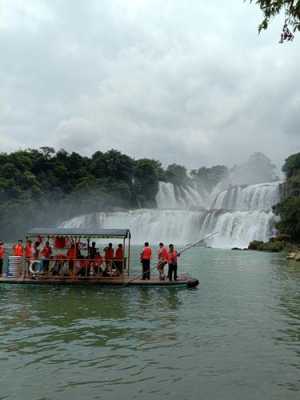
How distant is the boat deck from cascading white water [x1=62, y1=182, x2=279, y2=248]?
108 feet

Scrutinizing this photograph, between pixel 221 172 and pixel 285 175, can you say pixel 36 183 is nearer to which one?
pixel 285 175

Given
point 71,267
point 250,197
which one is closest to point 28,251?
point 71,267

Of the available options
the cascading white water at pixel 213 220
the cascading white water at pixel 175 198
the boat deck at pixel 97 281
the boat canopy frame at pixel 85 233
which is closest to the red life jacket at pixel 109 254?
the boat canopy frame at pixel 85 233

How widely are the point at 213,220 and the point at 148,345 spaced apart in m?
44.7

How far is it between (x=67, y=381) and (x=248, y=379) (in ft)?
8.82

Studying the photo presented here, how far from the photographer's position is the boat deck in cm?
1656

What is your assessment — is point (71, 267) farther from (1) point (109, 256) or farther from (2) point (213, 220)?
(2) point (213, 220)

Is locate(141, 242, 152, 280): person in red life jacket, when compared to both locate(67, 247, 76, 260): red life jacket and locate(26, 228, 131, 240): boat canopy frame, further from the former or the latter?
locate(67, 247, 76, 260): red life jacket

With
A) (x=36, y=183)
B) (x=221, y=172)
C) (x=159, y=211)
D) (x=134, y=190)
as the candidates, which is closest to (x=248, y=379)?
(x=159, y=211)

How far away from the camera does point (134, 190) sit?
87.1 m

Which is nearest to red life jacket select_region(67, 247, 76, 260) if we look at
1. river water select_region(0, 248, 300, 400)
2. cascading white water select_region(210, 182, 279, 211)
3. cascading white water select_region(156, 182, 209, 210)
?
river water select_region(0, 248, 300, 400)

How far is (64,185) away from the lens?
8400 cm

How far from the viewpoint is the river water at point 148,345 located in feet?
21.5

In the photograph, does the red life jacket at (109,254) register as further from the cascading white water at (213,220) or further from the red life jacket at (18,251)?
the cascading white water at (213,220)
